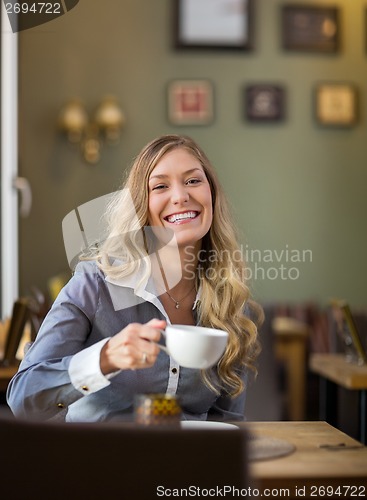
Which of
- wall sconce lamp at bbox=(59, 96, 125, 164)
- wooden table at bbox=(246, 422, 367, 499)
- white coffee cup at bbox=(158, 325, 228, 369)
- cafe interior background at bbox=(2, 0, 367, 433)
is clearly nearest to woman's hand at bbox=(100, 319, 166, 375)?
white coffee cup at bbox=(158, 325, 228, 369)

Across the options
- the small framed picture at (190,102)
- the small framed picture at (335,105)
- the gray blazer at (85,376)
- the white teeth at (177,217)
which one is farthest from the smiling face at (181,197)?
the small framed picture at (335,105)

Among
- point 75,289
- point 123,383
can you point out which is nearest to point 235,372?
point 123,383

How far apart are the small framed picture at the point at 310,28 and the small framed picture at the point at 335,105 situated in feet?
0.77

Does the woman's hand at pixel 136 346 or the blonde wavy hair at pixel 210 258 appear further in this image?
the blonde wavy hair at pixel 210 258

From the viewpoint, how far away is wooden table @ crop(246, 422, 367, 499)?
1.11m

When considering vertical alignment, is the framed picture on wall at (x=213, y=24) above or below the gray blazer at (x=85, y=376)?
above

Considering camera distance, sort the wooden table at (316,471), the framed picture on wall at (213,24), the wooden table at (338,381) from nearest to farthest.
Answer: the wooden table at (316,471), the wooden table at (338,381), the framed picture on wall at (213,24)

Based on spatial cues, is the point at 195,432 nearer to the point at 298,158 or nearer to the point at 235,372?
the point at 235,372

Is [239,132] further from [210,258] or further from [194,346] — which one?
[194,346]

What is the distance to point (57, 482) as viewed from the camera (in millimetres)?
870

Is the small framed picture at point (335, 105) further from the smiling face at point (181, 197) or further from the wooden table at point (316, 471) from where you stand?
the wooden table at point (316, 471)

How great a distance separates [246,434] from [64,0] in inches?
53.1

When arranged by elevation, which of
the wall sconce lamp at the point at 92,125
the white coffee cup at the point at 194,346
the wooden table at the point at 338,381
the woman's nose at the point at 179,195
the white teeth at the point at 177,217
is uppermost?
the wall sconce lamp at the point at 92,125

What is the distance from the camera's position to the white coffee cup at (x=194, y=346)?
48.6 inches
